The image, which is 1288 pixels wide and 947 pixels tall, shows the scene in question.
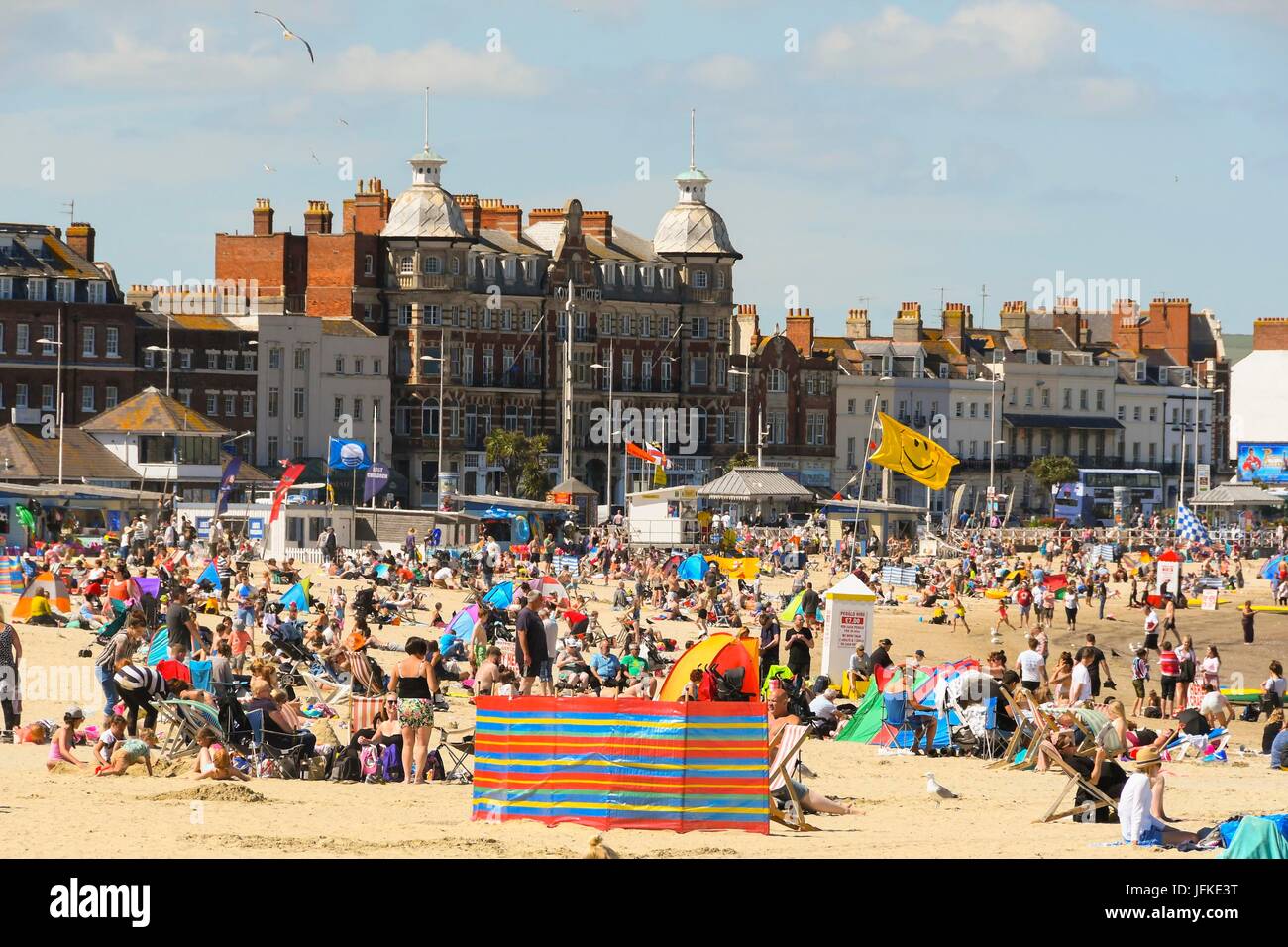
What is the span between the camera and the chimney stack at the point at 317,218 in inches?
3152

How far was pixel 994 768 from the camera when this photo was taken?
21.1m

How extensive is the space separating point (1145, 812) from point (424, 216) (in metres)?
66.2

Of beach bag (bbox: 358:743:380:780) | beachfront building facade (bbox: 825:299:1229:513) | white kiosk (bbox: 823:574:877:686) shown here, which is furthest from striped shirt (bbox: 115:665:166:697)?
beachfront building facade (bbox: 825:299:1229:513)

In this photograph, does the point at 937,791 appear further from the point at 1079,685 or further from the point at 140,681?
the point at 140,681

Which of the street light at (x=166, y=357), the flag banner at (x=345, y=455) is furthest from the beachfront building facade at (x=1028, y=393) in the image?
the street light at (x=166, y=357)

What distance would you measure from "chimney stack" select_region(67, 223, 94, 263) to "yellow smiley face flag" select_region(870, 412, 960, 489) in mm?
41660

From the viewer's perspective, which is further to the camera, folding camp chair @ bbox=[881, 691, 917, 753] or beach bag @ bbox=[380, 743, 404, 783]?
folding camp chair @ bbox=[881, 691, 917, 753]

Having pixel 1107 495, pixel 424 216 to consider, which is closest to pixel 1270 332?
pixel 1107 495

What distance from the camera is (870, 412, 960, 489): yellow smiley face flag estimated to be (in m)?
39.5

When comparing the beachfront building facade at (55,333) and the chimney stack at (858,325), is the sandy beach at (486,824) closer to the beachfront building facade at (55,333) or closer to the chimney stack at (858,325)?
the beachfront building facade at (55,333)

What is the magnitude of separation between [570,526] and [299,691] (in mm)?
37023

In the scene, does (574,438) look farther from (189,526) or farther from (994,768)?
(994,768)

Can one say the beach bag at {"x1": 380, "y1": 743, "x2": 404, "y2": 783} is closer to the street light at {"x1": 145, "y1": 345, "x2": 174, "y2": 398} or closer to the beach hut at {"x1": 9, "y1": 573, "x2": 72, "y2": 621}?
the beach hut at {"x1": 9, "y1": 573, "x2": 72, "y2": 621}
